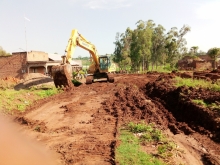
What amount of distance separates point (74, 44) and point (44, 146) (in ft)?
36.7

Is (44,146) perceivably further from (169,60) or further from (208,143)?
(169,60)

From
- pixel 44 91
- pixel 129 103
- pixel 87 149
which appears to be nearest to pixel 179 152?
pixel 87 149

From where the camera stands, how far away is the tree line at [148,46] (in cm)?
4885

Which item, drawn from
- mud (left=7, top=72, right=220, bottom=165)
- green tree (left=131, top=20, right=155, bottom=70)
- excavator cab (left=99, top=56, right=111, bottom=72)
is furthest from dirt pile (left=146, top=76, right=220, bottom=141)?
green tree (left=131, top=20, right=155, bottom=70)

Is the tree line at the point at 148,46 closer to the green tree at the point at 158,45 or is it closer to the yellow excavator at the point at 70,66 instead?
A: the green tree at the point at 158,45

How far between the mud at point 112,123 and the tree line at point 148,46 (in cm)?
3394

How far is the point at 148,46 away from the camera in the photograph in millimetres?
49500

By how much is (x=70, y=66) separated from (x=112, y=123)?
8.90 metres

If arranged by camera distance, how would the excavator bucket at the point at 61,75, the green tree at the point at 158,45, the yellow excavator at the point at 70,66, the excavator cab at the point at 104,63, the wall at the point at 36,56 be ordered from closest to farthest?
1. the excavator bucket at the point at 61,75
2. the yellow excavator at the point at 70,66
3. the excavator cab at the point at 104,63
4. the wall at the point at 36,56
5. the green tree at the point at 158,45

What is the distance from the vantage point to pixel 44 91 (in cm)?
1505

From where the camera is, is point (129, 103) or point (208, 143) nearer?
point (208, 143)

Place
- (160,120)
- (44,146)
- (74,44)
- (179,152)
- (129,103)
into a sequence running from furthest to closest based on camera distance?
(74,44), (129,103), (160,120), (44,146), (179,152)

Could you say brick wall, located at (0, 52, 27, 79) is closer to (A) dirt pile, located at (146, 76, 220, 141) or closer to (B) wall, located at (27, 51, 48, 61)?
(B) wall, located at (27, 51, 48, 61)

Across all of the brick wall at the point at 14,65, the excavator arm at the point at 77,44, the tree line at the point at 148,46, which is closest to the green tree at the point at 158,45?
the tree line at the point at 148,46
